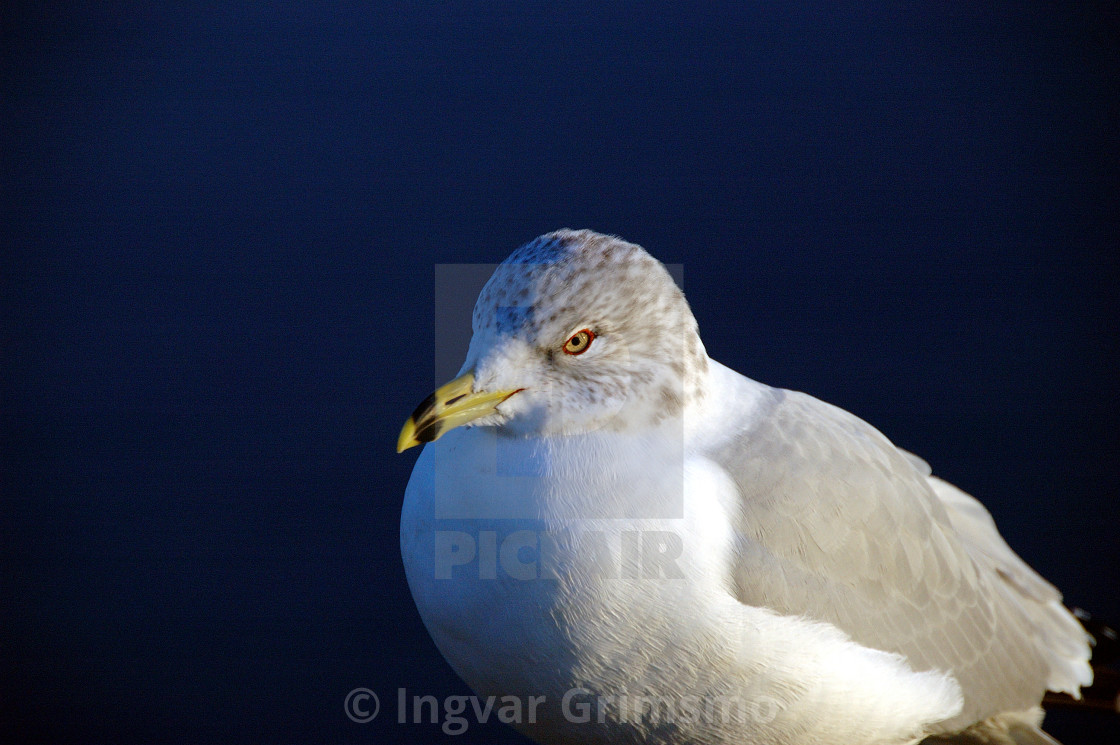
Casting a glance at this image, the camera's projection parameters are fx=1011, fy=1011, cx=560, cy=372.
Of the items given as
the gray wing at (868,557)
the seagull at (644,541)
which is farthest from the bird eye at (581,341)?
the gray wing at (868,557)

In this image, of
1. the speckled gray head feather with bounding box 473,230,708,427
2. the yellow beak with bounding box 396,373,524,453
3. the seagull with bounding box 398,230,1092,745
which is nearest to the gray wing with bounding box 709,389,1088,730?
the seagull with bounding box 398,230,1092,745

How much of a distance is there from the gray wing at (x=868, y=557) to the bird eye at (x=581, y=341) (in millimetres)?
247

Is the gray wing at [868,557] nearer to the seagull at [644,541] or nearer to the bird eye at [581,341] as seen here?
the seagull at [644,541]

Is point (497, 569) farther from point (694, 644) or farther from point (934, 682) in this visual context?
point (934, 682)

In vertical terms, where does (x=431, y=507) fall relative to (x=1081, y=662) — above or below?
above

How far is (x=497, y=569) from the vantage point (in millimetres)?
1354

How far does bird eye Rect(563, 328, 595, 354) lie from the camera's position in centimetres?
134

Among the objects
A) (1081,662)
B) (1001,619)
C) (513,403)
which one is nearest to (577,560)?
(513,403)

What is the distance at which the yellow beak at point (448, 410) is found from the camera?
1295 millimetres

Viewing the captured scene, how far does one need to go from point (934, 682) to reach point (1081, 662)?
0.40 m

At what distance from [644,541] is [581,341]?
28 centimetres

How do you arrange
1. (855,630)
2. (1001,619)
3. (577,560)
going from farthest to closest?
(1001,619) → (855,630) → (577,560)

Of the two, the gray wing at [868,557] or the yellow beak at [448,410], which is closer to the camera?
the yellow beak at [448,410]

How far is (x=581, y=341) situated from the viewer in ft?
4.41
